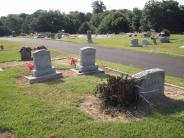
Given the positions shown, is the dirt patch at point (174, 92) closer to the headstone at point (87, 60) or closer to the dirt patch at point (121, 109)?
the dirt patch at point (121, 109)

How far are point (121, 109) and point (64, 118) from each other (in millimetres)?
1696

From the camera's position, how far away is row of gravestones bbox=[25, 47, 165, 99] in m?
9.74

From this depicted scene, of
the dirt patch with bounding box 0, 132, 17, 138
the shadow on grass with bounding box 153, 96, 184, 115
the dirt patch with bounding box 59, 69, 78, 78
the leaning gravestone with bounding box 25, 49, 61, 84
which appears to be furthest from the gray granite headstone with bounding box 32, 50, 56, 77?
the dirt patch with bounding box 0, 132, 17, 138

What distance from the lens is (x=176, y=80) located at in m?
13.0

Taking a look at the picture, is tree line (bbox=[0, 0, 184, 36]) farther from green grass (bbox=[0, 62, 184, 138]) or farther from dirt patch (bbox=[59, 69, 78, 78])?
green grass (bbox=[0, 62, 184, 138])

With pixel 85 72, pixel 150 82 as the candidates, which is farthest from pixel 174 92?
pixel 85 72

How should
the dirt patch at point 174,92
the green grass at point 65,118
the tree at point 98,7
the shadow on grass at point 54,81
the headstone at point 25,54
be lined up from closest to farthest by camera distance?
1. the green grass at point 65,118
2. the dirt patch at point 174,92
3. the shadow on grass at point 54,81
4. the headstone at point 25,54
5. the tree at point 98,7

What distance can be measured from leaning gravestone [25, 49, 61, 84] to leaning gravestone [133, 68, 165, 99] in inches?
204

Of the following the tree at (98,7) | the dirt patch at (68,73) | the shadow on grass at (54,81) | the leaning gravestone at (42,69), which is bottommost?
the shadow on grass at (54,81)

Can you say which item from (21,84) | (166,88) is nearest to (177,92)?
(166,88)

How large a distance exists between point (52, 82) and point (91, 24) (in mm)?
84408

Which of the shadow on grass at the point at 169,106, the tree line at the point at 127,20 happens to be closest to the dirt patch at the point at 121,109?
the shadow on grass at the point at 169,106

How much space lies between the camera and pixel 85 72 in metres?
14.8

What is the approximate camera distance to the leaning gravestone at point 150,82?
966 centimetres
